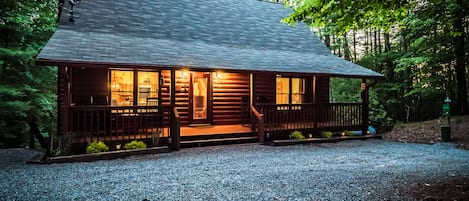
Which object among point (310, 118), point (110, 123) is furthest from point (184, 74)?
point (310, 118)

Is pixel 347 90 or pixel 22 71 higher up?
pixel 22 71

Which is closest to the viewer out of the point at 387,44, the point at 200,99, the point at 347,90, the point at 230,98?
the point at 200,99

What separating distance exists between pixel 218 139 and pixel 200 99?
2.48m

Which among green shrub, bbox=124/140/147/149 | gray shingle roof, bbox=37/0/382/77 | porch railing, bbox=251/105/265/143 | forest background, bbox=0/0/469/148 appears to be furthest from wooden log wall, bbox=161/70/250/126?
forest background, bbox=0/0/469/148

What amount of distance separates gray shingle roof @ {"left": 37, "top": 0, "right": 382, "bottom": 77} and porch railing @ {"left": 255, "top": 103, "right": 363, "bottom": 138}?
1.19 m

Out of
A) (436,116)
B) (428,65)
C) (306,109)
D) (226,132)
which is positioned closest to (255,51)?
(306,109)

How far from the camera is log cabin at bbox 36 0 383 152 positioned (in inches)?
315

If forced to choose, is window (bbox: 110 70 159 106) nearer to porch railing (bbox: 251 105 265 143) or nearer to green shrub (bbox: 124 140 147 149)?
green shrub (bbox: 124 140 147 149)

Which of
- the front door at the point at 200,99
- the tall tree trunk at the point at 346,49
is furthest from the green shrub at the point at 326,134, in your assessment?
the tall tree trunk at the point at 346,49

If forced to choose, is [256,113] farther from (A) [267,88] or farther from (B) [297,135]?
(A) [267,88]

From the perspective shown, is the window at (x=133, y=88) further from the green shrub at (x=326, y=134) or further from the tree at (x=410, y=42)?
the green shrub at (x=326, y=134)

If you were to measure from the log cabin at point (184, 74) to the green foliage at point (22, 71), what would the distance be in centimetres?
116

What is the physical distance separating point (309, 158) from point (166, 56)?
4.87 m

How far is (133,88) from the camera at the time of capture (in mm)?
9750
